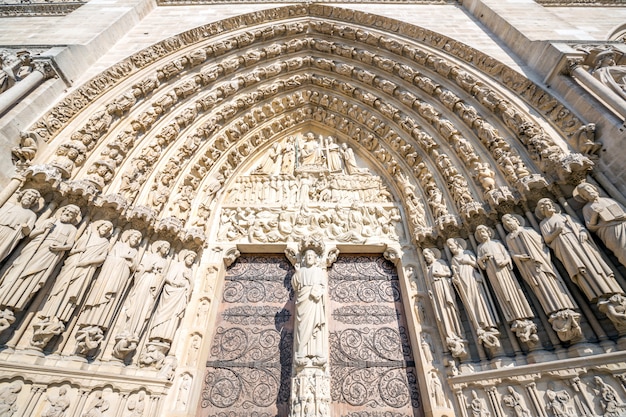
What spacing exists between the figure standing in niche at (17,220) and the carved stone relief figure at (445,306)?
15.5 ft

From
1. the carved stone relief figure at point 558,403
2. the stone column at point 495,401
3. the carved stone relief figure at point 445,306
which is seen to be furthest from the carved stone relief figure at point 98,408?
the carved stone relief figure at point 558,403

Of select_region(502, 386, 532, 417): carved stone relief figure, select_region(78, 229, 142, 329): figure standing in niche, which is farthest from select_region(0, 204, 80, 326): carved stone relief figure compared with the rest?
select_region(502, 386, 532, 417): carved stone relief figure

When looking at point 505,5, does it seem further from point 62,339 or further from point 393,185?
point 62,339

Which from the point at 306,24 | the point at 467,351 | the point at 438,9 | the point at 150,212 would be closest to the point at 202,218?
the point at 150,212

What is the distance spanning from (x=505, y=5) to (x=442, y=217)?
4.85m

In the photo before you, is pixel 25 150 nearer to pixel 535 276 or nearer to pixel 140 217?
pixel 140 217

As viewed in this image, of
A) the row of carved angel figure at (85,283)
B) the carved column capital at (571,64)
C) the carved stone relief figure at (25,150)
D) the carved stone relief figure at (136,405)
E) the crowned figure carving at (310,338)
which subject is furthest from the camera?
the carved column capital at (571,64)

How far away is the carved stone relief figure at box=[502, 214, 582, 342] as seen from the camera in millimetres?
2773

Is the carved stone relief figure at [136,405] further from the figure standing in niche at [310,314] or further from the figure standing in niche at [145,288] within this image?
the figure standing in niche at [310,314]

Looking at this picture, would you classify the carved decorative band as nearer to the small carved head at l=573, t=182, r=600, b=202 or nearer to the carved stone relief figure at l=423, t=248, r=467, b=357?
the carved stone relief figure at l=423, t=248, r=467, b=357

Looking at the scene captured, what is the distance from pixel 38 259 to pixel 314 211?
3.63 meters

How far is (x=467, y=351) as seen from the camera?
3271 millimetres

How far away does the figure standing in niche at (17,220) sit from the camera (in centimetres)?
286

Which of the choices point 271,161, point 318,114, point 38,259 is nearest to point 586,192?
point 318,114
